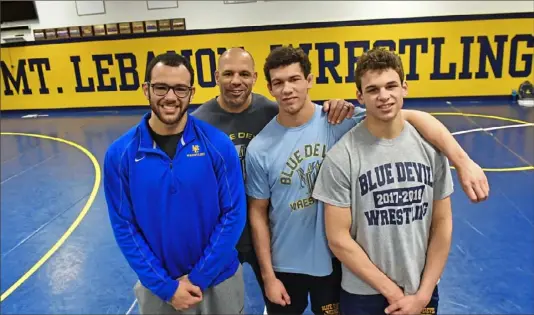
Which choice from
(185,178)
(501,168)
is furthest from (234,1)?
(185,178)

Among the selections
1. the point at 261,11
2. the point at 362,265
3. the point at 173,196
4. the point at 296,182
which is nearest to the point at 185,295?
the point at 173,196

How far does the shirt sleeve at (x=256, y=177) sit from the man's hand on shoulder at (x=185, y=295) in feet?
2.11

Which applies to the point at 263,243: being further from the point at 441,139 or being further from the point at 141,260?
the point at 441,139

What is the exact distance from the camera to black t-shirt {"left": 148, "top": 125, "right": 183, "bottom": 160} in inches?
97.0

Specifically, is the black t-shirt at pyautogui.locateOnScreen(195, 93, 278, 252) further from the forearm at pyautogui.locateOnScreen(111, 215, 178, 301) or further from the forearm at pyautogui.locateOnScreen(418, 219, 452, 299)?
the forearm at pyautogui.locateOnScreen(418, 219, 452, 299)

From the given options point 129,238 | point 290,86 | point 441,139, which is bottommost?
point 129,238

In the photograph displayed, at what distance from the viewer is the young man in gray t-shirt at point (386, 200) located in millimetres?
2303

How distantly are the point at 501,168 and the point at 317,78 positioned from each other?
6.65 metres

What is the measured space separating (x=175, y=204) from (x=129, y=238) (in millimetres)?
331

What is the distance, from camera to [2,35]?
Answer: 46.2ft

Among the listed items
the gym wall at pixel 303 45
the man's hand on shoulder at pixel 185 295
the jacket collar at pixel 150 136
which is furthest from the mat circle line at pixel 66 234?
the gym wall at pixel 303 45

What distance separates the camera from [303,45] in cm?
1255

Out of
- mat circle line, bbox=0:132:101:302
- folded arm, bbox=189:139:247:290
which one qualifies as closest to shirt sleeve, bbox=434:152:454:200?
folded arm, bbox=189:139:247:290

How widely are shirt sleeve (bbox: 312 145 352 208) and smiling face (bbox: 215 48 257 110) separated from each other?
0.92 m
